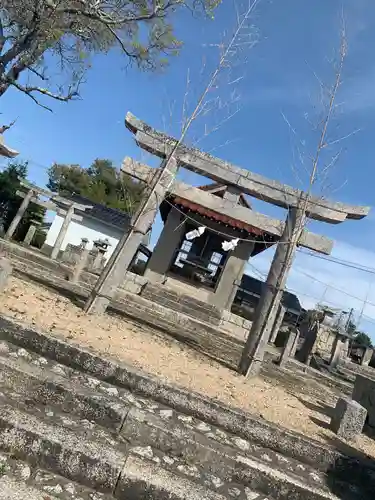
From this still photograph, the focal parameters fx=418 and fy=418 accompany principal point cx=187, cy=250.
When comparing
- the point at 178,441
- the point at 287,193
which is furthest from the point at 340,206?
the point at 178,441

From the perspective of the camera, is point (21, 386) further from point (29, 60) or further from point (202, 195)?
point (202, 195)

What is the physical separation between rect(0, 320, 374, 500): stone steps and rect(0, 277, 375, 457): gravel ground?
947 mm

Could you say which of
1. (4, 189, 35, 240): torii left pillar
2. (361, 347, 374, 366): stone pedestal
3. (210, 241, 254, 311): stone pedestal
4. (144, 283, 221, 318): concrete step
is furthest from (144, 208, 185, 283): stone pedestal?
(361, 347, 374, 366): stone pedestal

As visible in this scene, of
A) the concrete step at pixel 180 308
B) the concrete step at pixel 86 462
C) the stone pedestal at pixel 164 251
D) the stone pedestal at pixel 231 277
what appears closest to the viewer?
the concrete step at pixel 86 462

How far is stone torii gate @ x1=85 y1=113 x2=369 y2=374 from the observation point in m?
8.65

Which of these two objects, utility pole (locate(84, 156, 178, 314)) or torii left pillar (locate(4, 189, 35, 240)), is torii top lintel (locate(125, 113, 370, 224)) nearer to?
utility pole (locate(84, 156, 178, 314))

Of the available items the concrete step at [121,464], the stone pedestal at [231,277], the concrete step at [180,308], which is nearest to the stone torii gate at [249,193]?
the concrete step at [180,308]

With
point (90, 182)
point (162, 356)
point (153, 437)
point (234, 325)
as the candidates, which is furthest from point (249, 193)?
point (90, 182)

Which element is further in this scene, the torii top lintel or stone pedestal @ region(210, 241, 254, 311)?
stone pedestal @ region(210, 241, 254, 311)

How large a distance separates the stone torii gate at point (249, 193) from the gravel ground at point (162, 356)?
31.6 inches

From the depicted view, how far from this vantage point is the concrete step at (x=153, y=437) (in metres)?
3.30

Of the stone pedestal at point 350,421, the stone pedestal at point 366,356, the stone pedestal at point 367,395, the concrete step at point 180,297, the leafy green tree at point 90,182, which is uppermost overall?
the leafy green tree at point 90,182

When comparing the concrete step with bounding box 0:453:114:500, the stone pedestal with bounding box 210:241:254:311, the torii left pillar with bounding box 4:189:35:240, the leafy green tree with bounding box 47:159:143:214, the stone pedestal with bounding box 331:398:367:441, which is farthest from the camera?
the leafy green tree with bounding box 47:159:143:214

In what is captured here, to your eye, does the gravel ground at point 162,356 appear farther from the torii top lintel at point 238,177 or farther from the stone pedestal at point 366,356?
the stone pedestal at point 366,356
